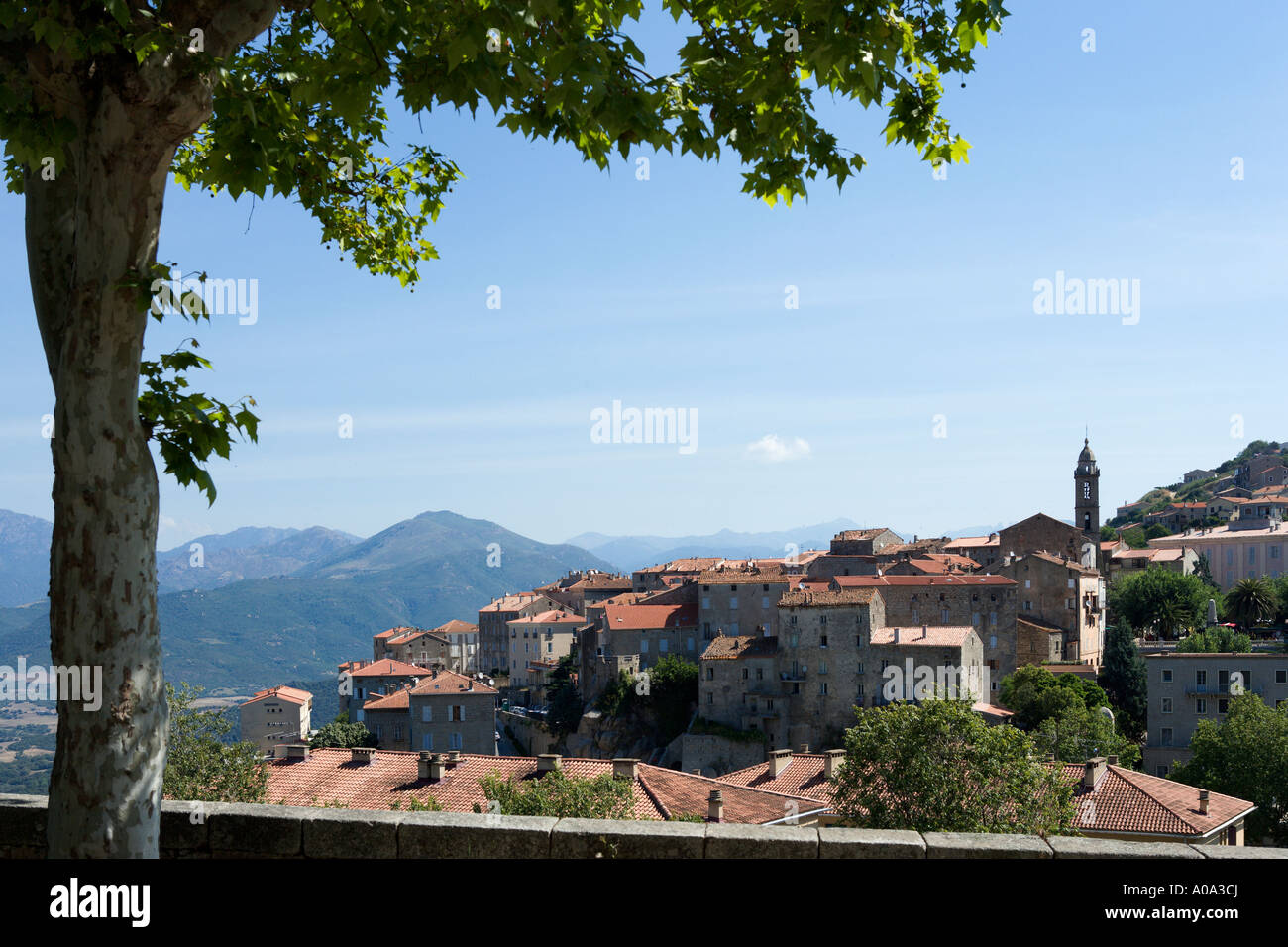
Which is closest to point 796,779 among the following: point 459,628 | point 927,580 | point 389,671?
point 927,580

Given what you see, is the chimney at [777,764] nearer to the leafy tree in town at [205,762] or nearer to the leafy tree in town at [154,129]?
the leafy tree in town at [205,762]

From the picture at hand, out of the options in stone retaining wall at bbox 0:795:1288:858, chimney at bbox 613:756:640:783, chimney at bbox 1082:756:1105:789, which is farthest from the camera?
chimney at bbox 1082:756:1105:789

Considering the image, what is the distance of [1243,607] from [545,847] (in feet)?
322

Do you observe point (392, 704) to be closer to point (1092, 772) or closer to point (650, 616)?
point (650, 616)

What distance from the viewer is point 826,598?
72312 millimetres

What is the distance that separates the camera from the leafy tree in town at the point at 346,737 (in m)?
78.8

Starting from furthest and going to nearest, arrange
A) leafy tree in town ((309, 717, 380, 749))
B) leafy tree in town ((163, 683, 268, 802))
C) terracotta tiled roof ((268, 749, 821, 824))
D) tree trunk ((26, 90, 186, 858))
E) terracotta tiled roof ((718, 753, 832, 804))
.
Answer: leafy tree in town ((309, 717, 380, 749)), terracotta tiled roof ((718, 753, 832, 804)), terracotta tiled roof ((268, 749, 821, 824)), leafy tree in town ((163, 683, 268, 802)), tree trunk ((26, 90, 186, 858))

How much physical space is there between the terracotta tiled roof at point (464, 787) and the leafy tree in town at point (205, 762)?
5.76 m

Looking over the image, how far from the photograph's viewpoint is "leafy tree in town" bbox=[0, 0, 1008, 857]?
5.88 m

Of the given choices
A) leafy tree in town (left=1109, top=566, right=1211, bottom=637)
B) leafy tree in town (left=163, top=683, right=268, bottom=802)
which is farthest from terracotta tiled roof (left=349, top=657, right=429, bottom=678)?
leafy tree in town (left=163, top=683, right=268, bottom=802)

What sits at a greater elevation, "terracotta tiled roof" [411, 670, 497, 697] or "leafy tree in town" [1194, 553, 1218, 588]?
"leafy tree in town" [1194, 553, 1218, 588]

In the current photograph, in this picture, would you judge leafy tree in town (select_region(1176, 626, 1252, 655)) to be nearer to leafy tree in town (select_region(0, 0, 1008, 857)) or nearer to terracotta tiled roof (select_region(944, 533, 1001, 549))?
terracotta tiled roof (select_region(944, 533, 1001, 549))

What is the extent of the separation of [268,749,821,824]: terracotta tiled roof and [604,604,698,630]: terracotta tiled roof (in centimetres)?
4289

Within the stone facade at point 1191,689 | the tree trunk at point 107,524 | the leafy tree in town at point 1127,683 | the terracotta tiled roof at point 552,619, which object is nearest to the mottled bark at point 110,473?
the tree trunk at point 107,524
